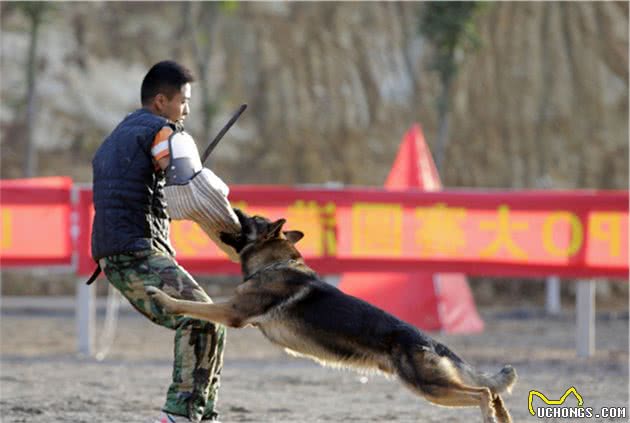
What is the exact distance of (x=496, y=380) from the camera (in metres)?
6.68

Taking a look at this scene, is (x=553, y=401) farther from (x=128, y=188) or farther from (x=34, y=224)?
(x=34, y=224)

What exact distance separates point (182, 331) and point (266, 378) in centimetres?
400

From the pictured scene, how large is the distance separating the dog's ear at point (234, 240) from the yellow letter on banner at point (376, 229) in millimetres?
5303

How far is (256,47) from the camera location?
2491cm

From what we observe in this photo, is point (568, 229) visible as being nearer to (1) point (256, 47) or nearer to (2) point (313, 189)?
A: (2) point (313, 189)

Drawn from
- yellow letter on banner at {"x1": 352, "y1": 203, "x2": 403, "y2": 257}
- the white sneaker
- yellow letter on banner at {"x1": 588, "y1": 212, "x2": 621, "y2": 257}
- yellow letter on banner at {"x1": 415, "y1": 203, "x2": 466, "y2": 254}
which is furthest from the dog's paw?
yellow letter on banner at {"x1": 588, "y1": 212, "x2": 621, "y2": 257}

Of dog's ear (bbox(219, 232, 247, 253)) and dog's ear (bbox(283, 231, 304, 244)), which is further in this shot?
dog's ear (bbox(283, 231, 304, 244))

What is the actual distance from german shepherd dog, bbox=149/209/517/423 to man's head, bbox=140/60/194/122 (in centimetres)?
70

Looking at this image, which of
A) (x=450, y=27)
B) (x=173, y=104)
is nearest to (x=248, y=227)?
(x=173, y=104)

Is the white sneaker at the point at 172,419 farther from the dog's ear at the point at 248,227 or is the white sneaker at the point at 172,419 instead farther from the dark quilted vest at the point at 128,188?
the dog's ear at the point at 248,227

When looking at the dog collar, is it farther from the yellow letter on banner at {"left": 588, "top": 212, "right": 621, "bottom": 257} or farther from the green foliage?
the green foliage

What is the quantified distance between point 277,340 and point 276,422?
5.84ft

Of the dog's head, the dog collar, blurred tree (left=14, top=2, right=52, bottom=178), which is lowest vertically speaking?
the dog collar

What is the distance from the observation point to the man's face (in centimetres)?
649
